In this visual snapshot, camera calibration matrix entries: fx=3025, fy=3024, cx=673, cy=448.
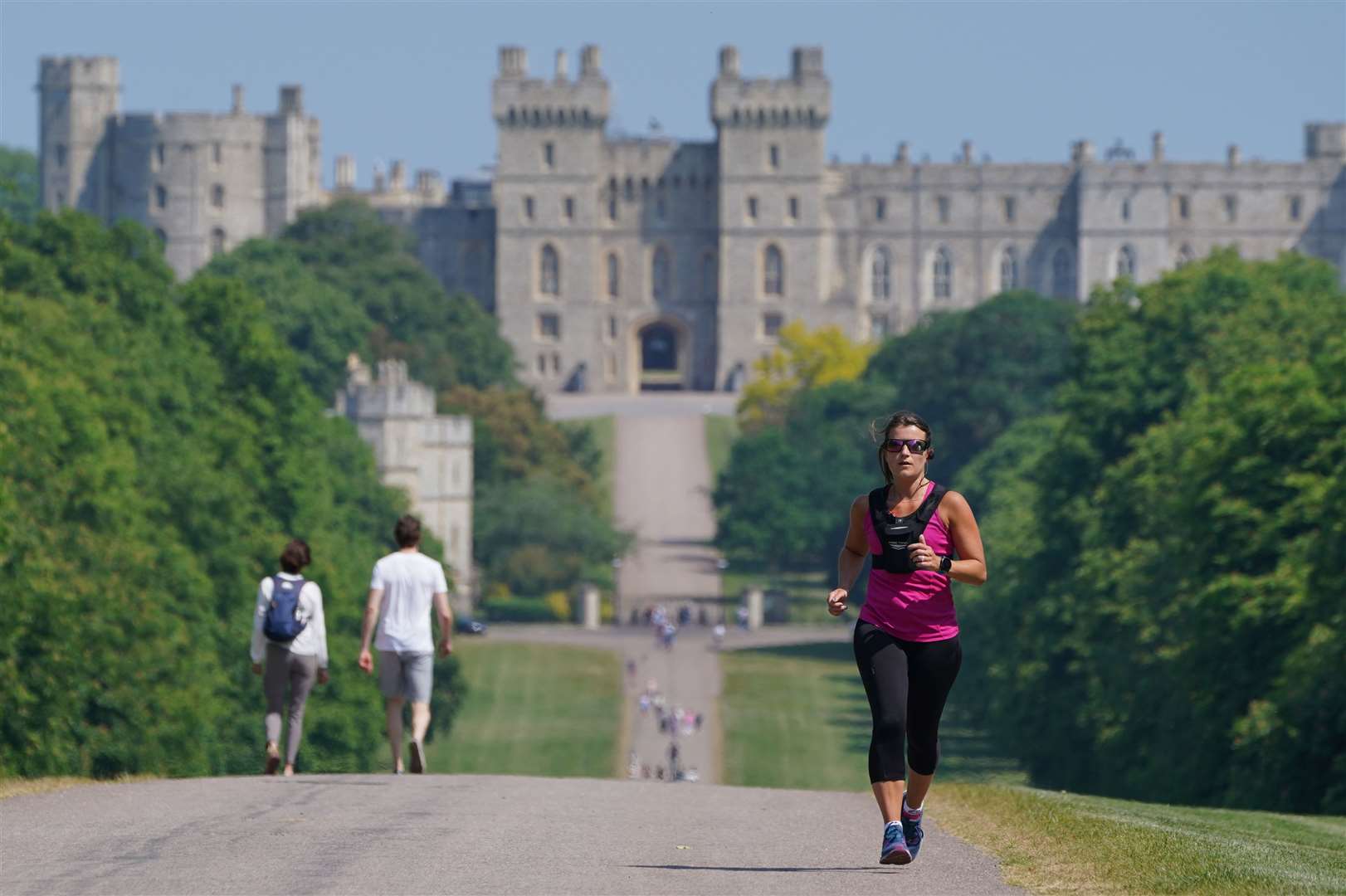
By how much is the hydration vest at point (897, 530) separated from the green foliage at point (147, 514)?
55.2 feet

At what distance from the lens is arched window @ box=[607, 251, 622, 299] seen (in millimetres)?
123125

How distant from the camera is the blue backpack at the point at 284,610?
735 inches

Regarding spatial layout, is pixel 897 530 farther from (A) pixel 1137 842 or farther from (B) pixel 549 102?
(B) pixel 549 102

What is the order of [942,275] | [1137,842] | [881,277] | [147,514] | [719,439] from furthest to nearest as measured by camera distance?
[942,275] < [881,277] < [719,439] < [147,514] < [1137,842]

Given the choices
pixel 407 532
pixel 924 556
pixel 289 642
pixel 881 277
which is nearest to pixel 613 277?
pixel 881 277

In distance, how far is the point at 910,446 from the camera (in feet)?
41.0

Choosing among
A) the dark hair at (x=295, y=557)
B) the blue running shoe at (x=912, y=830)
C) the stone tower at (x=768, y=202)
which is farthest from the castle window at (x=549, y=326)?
the blue running shoe at (x=912, y=830)

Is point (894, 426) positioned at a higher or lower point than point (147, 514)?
higher

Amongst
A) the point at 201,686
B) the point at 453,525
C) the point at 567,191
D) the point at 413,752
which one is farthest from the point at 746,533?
the point at 413,752

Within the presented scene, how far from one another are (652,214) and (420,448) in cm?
5040

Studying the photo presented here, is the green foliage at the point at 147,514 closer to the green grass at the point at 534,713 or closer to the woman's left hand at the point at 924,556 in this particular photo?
the green grass at the point at 534,713

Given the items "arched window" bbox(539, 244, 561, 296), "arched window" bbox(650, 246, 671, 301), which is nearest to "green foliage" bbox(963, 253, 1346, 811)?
"arched window" bbox(539, 244, 561, 296)

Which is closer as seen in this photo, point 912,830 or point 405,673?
point 912,830

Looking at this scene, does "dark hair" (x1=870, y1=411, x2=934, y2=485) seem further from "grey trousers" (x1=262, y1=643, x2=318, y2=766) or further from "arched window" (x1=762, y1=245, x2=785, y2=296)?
"arched window" (x1=762, y1=245, x2=785, y2=296)
